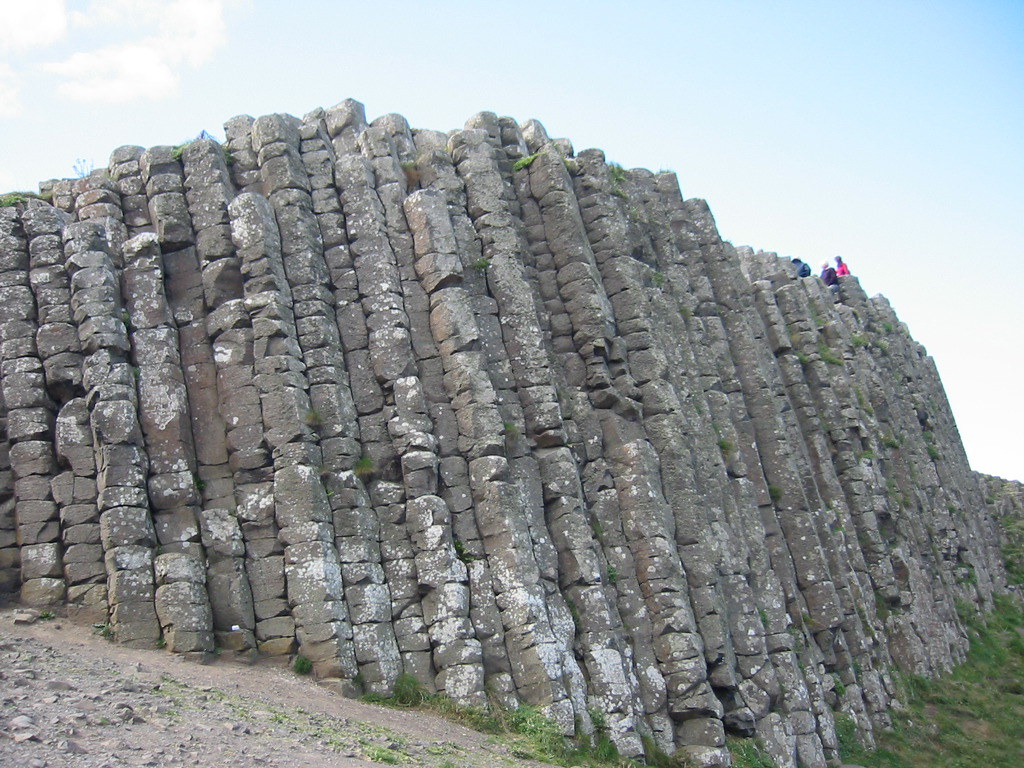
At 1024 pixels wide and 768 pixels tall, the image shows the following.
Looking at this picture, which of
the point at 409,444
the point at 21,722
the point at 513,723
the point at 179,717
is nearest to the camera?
the point at 21,722

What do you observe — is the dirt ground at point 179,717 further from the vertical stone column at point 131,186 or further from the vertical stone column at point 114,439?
the vertical stone column at point 131,186

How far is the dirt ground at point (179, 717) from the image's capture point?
11.2 metres

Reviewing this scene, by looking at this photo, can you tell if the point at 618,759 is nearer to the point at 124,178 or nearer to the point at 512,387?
the point at 512,387

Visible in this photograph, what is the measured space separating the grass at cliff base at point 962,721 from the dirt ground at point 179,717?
1200 cm

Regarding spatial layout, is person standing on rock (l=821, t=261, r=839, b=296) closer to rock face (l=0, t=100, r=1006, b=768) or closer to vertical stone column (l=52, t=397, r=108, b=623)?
rock face (l=0, t=100, r=1006, b=768)

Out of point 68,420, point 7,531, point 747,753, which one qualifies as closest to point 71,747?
point 7,531

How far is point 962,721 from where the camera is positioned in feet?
87.4

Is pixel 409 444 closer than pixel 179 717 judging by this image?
No

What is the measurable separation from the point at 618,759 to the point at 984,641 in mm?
22676

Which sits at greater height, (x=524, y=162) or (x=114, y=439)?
(x=524, y=162)

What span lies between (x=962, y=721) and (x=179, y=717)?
21.4 meters

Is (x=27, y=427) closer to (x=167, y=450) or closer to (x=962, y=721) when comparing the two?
(x=167, y=450)

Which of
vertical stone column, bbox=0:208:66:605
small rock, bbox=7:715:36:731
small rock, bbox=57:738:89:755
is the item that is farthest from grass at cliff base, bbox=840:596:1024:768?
small rock, bbox=7:715:36:731

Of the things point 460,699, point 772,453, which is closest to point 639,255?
point 772,453
